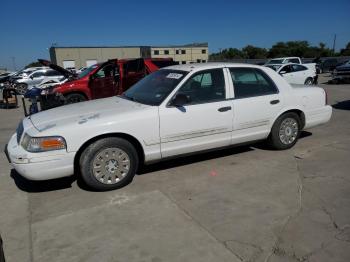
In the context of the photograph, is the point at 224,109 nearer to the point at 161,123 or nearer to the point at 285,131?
the point at 161,123

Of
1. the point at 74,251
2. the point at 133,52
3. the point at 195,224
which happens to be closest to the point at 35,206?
the point at 74,251

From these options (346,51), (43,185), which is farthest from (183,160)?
(346,51)

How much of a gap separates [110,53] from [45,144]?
71682 mm

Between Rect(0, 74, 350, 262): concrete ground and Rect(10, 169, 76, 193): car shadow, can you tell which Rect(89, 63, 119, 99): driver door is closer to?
Rect(0, 74, 350, 262): concrete ground

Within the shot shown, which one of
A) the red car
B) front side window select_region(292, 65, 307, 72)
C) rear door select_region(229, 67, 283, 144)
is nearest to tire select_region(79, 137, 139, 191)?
rear door select_region(229, 67, 283, 144)

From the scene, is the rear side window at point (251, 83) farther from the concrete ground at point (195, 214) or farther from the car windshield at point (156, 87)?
the concrete ground at point (195, 214)

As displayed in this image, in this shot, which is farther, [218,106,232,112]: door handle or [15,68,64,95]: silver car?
[15,68,64,95]: silver car

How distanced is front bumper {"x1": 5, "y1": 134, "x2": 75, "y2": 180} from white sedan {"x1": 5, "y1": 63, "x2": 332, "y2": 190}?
0.04ft

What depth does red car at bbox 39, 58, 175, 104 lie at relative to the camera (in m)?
10.4

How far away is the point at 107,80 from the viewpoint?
10.7m

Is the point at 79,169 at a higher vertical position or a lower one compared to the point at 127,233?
higher

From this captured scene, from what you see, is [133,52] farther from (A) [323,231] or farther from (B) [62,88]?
(A) [323,231]

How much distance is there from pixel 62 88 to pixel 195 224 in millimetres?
8295

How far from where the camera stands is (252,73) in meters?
5.47
